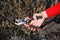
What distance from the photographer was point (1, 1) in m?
4.73

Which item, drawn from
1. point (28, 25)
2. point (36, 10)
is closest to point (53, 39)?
point (28, 25)

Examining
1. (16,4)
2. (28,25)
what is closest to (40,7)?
(16,4)

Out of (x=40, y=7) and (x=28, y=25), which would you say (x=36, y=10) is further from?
(x=28, y=25)

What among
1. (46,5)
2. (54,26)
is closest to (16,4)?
(46,5)

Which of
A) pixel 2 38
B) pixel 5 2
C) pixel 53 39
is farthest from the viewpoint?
pixel 5 2

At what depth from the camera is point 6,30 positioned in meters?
3.93

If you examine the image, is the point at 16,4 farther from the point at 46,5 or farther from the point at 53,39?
the point at 53,39

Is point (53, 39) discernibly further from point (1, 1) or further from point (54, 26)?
point (1, 1)

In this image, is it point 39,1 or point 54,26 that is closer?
point 54,26

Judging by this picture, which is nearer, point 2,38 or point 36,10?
point 2,38

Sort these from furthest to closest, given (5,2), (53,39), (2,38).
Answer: (5,2) < (2,38) < (53,39)

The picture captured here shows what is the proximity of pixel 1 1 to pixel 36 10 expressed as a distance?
22.7 inches

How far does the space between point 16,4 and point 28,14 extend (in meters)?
0.27

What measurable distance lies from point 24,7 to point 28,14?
0.43ft
